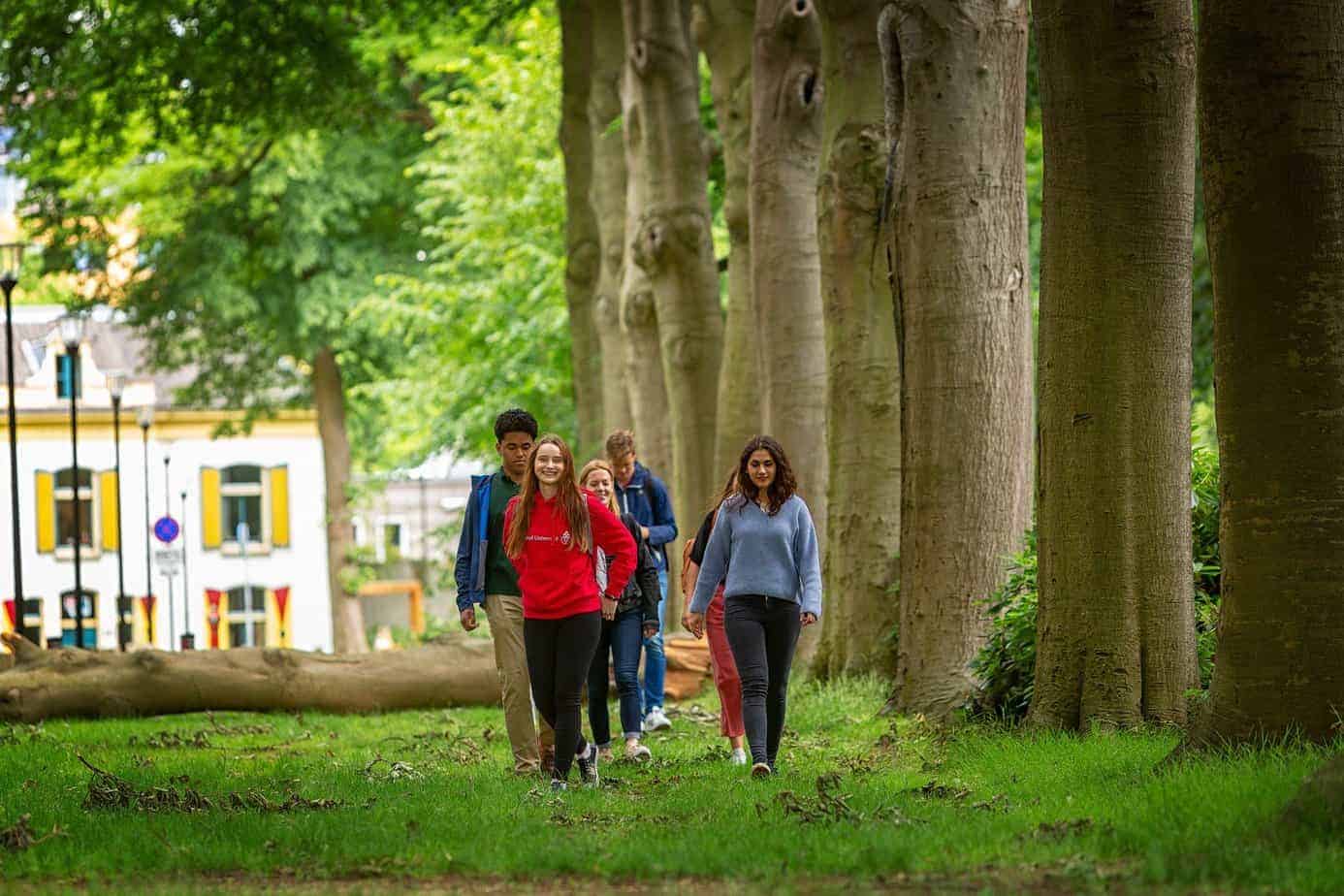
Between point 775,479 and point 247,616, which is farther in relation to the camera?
point 247,616

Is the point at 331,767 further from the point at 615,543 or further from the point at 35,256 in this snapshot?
the point at 35,256

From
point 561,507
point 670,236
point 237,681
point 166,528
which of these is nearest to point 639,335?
point 670,236

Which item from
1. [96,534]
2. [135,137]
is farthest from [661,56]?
[96,534]

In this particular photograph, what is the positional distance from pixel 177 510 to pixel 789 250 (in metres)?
46.1

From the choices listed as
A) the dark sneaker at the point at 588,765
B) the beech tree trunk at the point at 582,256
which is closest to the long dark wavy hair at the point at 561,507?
the dark sneaker at the point at 588,765

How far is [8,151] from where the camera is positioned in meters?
30.4

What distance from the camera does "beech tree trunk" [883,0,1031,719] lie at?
505 inches

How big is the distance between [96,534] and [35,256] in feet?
85.6

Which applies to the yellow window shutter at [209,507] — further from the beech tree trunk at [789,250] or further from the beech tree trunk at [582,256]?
the beech tree trunk at [789,250]

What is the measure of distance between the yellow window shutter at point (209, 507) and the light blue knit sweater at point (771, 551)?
5240 cm

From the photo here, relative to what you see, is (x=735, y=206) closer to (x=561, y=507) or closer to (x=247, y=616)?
(x=561, y=507)

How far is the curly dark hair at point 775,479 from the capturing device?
10695mm

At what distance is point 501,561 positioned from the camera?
34.9 ft

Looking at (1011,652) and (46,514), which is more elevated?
(46,514)
